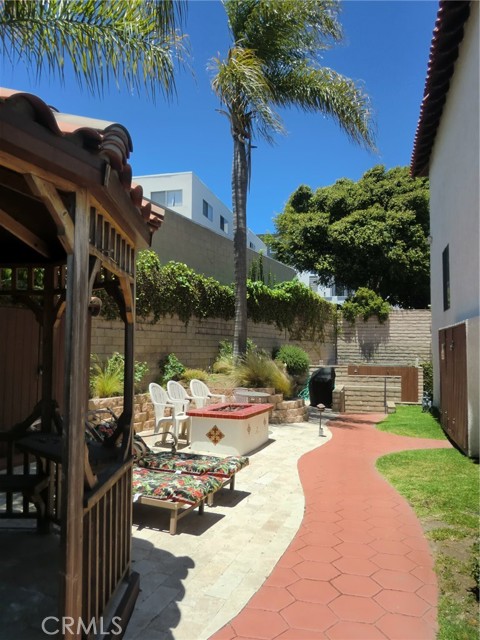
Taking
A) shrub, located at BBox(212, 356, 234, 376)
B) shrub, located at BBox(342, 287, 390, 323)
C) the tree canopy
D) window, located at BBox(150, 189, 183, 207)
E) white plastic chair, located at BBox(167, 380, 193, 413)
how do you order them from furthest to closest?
window, located at BBox(150, 189, 183, 207)
the tree canopy
shrub, located at BBox(342, 287, 390, 323)
shrub, located at BBox(212, 356, 234, 376)
white plastic chair, located at BBox(167, 380, 193, 413)

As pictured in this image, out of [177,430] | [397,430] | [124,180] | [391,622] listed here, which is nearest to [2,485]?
[124,180]

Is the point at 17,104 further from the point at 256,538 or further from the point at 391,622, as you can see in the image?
the point at 256,538

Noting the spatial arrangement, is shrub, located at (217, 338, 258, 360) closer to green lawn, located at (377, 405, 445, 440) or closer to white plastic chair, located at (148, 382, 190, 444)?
green lawn, located at (377, 405, 445, 440)

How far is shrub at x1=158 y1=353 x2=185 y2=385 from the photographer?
10673mm

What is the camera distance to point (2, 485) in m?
3.78

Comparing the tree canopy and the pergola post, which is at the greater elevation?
the tree canopy

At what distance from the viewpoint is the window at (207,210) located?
29.6 meters

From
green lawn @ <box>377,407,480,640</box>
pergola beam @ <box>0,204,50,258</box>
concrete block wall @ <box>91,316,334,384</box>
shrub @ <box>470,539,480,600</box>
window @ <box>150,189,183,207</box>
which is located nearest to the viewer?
pergola beam @ <box>0,204,50,258</box>

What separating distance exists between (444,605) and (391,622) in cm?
44

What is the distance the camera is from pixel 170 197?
27.9 m

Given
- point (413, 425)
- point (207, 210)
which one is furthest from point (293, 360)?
point (207, 210)

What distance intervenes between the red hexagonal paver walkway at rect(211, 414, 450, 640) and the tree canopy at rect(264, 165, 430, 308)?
75.7ft

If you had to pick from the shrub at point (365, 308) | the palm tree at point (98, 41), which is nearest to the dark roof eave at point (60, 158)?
the palm tree at point (98, 41)

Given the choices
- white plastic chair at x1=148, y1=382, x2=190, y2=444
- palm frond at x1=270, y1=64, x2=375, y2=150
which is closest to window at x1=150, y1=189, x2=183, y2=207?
palm frond at x1=270, y1=64, x2=375, y2=150
